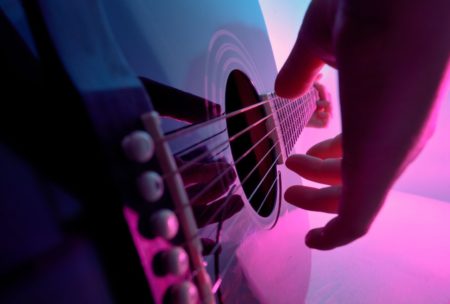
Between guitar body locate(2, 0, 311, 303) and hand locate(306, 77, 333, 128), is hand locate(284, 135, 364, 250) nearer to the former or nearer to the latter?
guitar body locate(2, 0, 311, 303)

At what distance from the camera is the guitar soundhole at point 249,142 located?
76 centimetres

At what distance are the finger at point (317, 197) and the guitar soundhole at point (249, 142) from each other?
0.09 metres

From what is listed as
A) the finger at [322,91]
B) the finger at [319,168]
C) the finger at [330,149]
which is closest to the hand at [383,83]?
the finger at [319,168]

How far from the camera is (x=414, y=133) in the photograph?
1.10ft

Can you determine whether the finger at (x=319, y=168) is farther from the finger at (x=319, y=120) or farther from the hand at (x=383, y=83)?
the finger at (x=319, y=120)

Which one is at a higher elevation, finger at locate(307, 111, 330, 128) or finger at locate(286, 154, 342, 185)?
finger at locate(286, 154, 342, 185)

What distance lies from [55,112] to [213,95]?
1.28 ft

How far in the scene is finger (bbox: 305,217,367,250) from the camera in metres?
0.43

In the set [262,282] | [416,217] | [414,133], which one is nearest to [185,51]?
[414,133]

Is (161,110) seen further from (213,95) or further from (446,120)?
(446,120)

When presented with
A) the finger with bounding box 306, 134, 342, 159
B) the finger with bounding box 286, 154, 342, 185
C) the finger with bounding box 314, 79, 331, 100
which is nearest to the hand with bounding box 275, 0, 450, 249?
the finger with bounding box 286, 154, 342, 185

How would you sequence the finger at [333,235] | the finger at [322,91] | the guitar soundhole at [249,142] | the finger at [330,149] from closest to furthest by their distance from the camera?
the finger at [333,235] < the guitar soundhole at [249,142] < the finger at [330,149] < the finger at [322,91]

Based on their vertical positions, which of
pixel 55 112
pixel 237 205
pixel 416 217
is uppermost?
pixel 55 112

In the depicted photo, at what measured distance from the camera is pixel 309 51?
1.84ft
